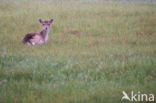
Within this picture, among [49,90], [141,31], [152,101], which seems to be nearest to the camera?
[152,101]

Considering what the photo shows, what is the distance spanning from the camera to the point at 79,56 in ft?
31.7

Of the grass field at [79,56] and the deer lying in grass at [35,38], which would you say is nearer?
the grass field at [79,56]

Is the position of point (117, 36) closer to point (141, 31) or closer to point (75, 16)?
point (141, 31)

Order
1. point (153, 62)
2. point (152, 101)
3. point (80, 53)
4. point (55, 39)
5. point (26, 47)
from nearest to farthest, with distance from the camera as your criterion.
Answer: point (152, 101) < point (153, 62) < point (80, 53) < point (26, 47) < point (55, 39)

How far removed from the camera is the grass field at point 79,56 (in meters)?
5.62

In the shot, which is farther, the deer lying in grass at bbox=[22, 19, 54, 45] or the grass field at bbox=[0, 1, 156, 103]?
the deer lying in grass at bbox=[22, 19, 54, 45]

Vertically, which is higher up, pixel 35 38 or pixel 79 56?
pixel 35 38

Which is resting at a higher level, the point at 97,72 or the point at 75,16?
the point at 75,16

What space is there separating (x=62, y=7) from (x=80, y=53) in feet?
42.4

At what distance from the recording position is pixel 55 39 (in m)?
13.9

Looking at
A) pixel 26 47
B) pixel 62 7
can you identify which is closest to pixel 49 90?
pixel 26 47

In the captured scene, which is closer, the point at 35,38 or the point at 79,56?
the point at 79,56

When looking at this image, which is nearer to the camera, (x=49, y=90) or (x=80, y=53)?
(x=49, y=90)

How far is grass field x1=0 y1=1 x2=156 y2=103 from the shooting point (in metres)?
5.62
